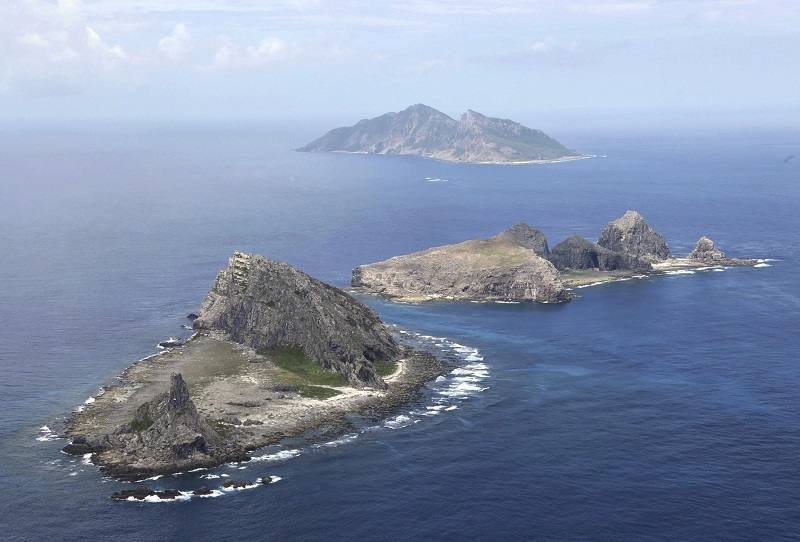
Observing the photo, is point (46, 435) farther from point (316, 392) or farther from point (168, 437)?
point (316, 392)

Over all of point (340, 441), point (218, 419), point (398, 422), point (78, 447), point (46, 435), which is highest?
point (218, 419)

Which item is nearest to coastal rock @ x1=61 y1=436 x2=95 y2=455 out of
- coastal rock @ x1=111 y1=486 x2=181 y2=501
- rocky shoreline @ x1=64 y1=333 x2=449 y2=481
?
rocky shoreline @ x1=64 y1=333 x2=449 y2=481

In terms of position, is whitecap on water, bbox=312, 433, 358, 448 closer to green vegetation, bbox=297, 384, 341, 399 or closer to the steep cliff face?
the steep cliff face

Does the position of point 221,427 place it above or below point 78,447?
above

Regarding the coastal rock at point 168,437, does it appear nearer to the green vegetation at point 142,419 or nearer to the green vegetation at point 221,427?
the green vegetation at point 142,419

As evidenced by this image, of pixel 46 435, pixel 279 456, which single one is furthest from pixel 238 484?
pixel 46 435

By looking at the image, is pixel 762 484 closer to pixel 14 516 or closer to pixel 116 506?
pixel 116 506
